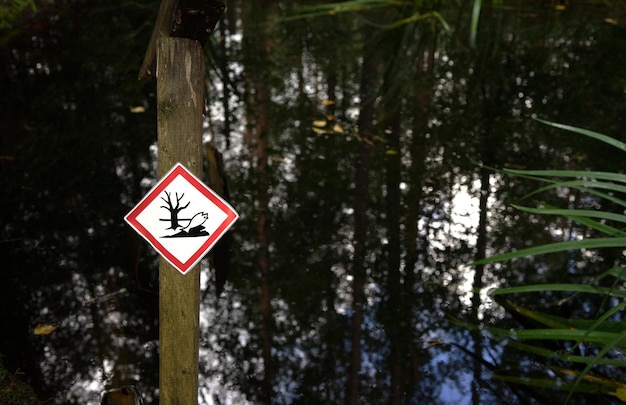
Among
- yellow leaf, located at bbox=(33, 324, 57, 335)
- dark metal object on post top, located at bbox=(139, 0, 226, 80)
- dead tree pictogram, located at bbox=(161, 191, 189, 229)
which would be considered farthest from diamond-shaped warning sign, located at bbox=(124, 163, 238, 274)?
yellow leaf, located at bbox=(33, 324, 57, 335)

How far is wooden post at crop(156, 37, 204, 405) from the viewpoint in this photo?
75.6 inches

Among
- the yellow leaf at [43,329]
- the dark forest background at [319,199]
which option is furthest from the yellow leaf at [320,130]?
the yellow leaf at [43,329]

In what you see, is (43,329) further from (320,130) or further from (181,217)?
(320,130)

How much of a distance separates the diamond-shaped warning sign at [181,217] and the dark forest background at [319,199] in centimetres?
115

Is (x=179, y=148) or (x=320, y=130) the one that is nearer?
(x=179, y=148)

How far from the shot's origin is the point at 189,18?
182 centimetres

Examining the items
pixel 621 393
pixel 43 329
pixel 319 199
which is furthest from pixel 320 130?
pixel 621 393

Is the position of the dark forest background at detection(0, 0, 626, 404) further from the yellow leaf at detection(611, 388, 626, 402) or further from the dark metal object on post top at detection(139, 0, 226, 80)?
the dark metal object on post top at detection(139, 0, 226, 80)

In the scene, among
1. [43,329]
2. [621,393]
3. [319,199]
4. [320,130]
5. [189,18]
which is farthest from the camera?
[320,130]

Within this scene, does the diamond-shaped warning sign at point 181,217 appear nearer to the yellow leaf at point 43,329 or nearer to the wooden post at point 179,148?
the wooden post at point 179,148

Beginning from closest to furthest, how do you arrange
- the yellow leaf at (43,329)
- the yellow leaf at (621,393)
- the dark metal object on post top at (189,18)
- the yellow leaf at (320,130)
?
the dark metal object on post top at (189,18) < the yellow leaf at (621,393) < the yellow leaf at (43,329) < the yellow leaf at (320,130)

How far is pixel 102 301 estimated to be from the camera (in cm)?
391

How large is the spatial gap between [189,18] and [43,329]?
8.10 ft

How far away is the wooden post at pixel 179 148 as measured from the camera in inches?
75.6
